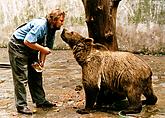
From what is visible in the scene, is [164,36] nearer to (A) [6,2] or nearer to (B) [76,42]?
(A) [6,2]

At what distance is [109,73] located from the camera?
6.29m

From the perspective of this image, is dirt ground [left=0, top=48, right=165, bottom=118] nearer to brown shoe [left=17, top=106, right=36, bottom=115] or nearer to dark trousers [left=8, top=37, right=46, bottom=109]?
brown shoe [left=17, top=106, right=36, bottom=115]

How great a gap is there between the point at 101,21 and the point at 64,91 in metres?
1.84

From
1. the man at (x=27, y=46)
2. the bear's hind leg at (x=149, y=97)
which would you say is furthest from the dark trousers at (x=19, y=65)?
the bear's hind leg at (x=149, y=97)

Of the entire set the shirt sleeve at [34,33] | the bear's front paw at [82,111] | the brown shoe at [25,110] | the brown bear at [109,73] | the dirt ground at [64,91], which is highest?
the shirt sleeve at [34,33]

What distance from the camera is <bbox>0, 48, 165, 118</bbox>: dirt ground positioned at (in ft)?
20.9

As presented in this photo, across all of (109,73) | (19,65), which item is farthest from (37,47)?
(109,73)

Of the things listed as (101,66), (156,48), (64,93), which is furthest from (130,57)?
(156,48)

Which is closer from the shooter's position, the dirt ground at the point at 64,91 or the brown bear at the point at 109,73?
the brown bear at the point at 109,73

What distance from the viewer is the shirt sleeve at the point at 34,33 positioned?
239 inches

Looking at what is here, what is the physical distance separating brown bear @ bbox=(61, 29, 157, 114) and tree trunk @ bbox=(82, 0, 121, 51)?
337 mm

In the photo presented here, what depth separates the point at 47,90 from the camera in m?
8.06

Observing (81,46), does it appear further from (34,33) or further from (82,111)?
(82,111)

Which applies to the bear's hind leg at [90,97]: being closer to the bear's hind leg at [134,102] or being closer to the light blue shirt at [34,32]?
the bear's hind leg at [134,102]
